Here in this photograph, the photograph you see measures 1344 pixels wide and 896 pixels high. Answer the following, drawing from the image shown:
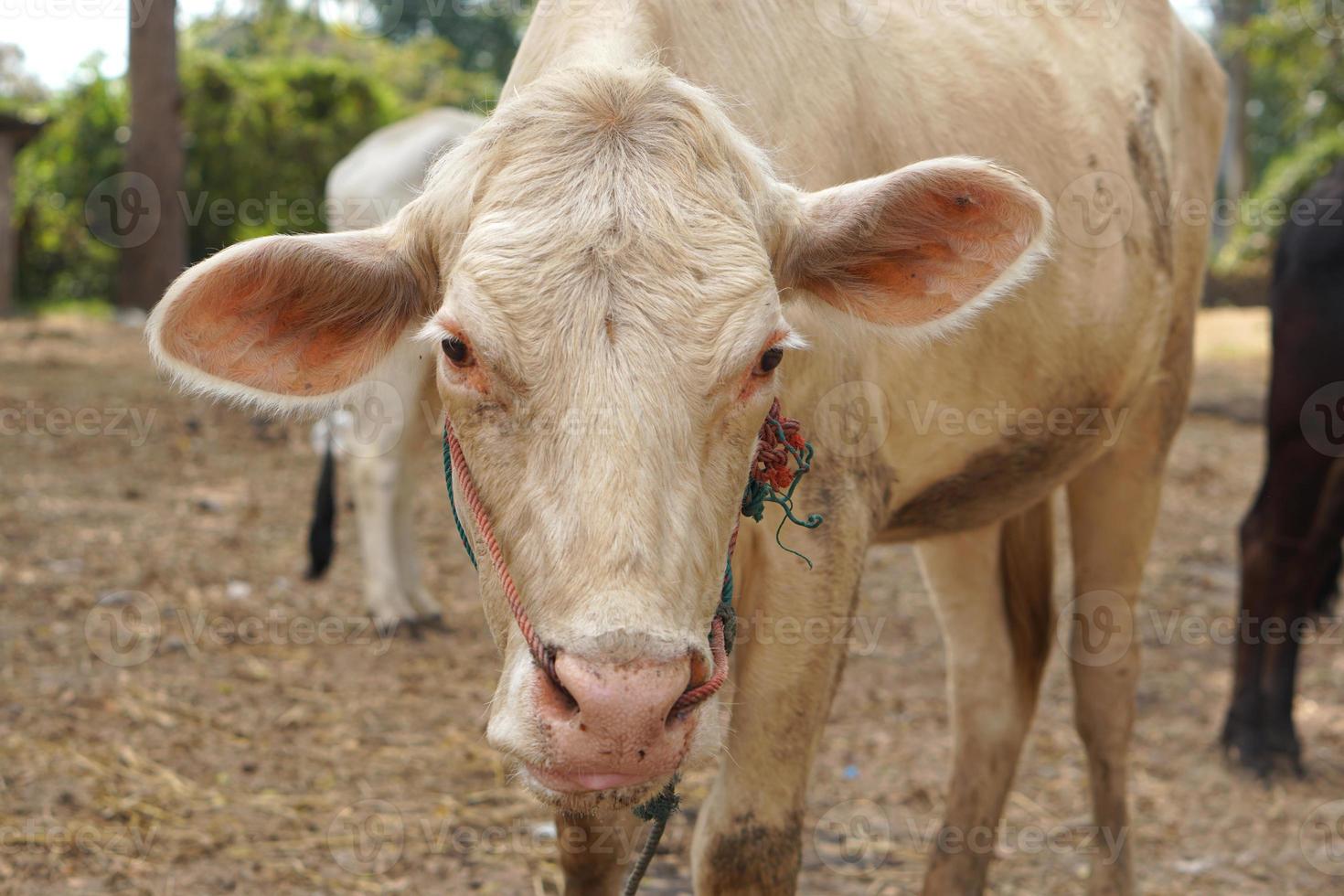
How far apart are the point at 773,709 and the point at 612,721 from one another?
3.25 feet

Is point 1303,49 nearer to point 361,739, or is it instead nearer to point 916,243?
A: point 361,739

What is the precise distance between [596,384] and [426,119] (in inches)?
240

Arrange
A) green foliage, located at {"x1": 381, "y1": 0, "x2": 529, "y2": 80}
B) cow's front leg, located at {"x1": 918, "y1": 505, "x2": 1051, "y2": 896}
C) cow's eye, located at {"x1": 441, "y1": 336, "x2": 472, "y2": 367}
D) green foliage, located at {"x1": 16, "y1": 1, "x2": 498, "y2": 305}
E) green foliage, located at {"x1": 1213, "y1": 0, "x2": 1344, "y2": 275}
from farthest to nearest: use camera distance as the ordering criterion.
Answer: green foliage, located at {"x1": 381, "y1": 0, "x2": 529, "y2": 80}, green foliage, located at {"x1": 16, "y1": 1, "x2": 498, "y2": 305}, green foliage, located at {"x1": 1213, "y1": 0, "x2": 1344, "y2": 275}, cow's front leg, located at {"x1": 918, "y1": 505, "x2": 1051, "y2": 896}, cow's eye, located at {"x1": 441, "y1": 336, "x2": 472, "y2": 367}

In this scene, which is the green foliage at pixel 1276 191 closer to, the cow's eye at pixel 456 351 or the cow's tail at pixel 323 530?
the cow's tail at pixel 323 530

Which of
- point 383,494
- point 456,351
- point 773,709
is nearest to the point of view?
point 456,351

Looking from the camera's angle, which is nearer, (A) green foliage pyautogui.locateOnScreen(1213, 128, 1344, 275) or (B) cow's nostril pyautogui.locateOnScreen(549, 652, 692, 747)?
(B) cow's nostril pyautogui.locateOnScreen(549, 652, 692, 747)

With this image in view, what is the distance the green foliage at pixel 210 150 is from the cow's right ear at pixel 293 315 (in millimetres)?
16019

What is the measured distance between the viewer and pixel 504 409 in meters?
1.94

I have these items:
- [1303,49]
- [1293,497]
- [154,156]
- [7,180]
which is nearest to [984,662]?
[1293,497]

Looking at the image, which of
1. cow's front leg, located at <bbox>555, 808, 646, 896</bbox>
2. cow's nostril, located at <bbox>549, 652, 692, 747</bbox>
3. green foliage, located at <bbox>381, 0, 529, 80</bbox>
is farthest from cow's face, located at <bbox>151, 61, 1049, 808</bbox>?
green foliage, located at <bbox>381, 0, 529, 80</bbox>

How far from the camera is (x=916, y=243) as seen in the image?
2.33m

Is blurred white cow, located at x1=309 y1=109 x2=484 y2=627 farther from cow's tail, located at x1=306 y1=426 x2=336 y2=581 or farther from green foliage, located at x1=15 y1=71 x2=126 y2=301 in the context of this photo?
green foliage, located at x1=15 y1=71 x2=126 y2=301

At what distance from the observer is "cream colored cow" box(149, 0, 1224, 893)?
5.99 ft

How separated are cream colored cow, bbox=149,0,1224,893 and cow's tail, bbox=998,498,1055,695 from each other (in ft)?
0.92
